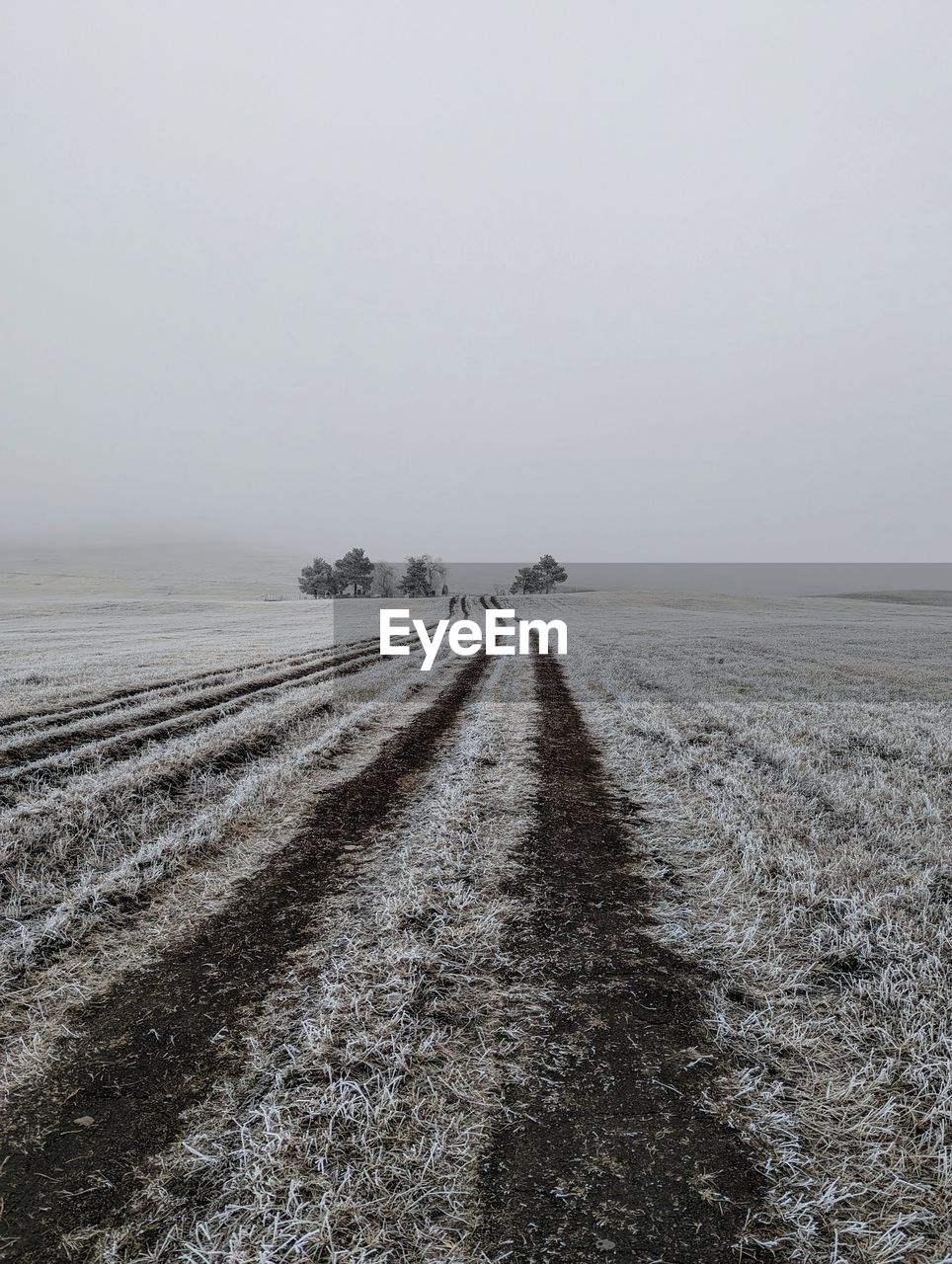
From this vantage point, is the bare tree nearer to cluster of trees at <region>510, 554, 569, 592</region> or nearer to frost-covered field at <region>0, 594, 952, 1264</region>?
cluster of trees at <region>510, 554, 569, 592</region>

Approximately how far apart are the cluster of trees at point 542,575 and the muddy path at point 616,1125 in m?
107

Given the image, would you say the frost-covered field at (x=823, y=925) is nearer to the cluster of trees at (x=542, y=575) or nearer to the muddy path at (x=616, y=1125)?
the muddy path at (x=616, y=1125)

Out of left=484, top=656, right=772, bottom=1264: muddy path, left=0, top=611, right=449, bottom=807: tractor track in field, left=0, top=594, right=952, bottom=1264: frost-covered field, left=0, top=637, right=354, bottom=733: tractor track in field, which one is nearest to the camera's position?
left=484, top=656, right=772, bottom=1264: muddy path

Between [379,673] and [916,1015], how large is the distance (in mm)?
17021

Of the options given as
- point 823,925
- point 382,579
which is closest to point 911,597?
point 382,579

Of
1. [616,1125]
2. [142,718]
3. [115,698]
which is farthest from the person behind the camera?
[115,698]

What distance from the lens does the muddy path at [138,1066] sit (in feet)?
9.89

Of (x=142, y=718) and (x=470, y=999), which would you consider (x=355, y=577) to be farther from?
(x=470, y=999)

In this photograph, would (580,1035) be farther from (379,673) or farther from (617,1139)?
(379,673)

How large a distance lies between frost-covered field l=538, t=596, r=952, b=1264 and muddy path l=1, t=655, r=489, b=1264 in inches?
134

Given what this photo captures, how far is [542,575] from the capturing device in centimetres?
11444

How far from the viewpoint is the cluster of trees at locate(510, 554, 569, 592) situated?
366 ft

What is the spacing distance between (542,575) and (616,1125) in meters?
113

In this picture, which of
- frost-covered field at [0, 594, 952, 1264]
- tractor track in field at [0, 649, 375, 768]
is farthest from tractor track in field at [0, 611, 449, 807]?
frost-covered field at [0, 594, 952, 1264]
